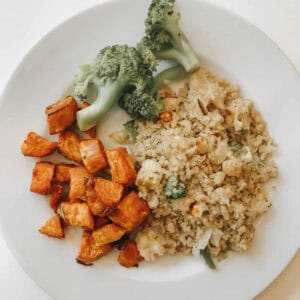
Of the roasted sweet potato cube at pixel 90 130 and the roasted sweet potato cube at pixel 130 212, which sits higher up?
the roasted sweet potato cube at pixel 90 130

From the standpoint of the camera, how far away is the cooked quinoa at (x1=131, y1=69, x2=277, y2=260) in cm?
232

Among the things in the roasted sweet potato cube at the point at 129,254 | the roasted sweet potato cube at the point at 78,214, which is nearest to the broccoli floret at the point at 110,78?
the roasted sweet potato cube at the point at 78,214

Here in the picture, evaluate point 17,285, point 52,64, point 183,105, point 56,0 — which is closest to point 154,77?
point 183,105

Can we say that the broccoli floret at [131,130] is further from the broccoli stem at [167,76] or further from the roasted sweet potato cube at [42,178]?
the roasted sweet potato cube at [42,178]

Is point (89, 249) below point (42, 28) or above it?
below

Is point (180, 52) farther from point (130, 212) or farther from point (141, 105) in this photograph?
point (130, 212)

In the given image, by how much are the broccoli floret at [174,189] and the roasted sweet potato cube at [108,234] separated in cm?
28

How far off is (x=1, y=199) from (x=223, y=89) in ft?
3.83

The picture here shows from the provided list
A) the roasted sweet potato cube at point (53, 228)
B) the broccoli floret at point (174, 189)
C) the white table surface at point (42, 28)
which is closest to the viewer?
the broccoli floret at point (174, 189)

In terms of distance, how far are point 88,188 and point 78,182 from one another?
0.06 meters

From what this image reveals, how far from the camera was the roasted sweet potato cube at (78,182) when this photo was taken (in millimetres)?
2334

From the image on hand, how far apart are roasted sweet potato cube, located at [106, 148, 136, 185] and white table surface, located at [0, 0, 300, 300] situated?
74cm

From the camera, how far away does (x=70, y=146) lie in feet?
7.81

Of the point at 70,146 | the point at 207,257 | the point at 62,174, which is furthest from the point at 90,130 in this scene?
the point at 207,257
